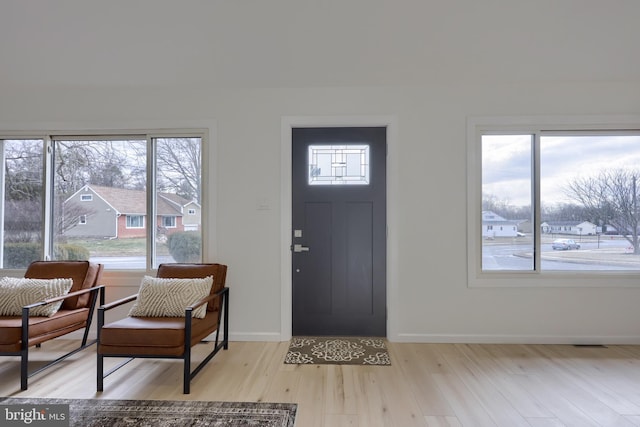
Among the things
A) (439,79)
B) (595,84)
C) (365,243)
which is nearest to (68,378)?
(365,243)

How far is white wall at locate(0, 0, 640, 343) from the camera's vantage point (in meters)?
3.29

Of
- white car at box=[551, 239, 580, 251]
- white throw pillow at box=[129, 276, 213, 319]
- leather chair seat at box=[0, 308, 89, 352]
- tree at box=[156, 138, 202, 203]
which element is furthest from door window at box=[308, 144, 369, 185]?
leather chair seat at box=[0, 308, 89, 352]

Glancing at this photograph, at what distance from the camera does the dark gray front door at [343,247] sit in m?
3.47

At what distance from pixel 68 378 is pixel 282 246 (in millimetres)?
1951

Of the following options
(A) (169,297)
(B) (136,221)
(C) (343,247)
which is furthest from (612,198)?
(B) (136,221)

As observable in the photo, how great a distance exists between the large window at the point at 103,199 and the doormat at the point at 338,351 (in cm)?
139

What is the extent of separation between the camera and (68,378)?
2.56 m

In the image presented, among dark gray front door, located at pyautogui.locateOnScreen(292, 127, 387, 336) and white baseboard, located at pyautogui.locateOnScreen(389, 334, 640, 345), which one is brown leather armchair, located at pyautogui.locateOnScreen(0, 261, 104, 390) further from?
white baseboard, located at pyautogui.locateOnScreen(389, 334, 640, 345)

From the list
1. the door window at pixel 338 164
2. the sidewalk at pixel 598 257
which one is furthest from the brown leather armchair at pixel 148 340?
the sidewalk at pixel 598 257

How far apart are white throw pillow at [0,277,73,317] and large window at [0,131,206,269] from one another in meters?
0.66

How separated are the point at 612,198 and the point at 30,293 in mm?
5379

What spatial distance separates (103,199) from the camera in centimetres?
357

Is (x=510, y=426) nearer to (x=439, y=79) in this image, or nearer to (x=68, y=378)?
(x=439, y=79)

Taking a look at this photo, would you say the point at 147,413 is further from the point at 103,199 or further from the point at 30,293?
the point at 103,199
